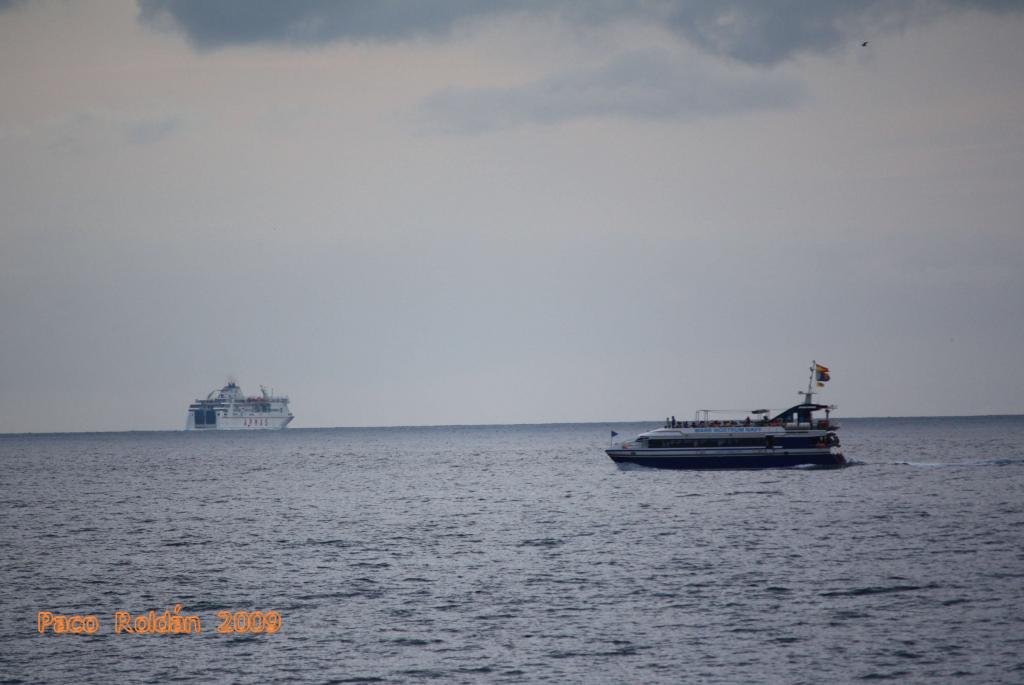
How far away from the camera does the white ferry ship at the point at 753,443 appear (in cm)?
11475

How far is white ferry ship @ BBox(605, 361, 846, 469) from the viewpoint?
11475 cm

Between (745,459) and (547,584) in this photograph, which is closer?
(547,584)

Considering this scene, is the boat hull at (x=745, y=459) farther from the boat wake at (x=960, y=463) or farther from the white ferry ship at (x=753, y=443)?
the boat wake at (x=960, y=463)

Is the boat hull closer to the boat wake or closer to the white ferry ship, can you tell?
the white ferry ship

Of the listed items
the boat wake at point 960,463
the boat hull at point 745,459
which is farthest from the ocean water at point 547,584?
the boat wake at point 960,463

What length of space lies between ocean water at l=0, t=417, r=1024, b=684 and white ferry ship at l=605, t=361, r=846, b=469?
19.7ft

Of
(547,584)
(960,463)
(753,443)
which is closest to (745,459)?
(753,443)

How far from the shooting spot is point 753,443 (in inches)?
4515

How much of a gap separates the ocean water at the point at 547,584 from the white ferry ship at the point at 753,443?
601cm

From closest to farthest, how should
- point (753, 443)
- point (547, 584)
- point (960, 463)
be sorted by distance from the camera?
1. point (547, 584)
2. point (753, 443)
3. point (960, 463)

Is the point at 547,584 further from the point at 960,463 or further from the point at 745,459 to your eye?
the point at 960,463

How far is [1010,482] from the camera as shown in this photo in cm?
10788

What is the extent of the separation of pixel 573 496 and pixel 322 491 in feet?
104

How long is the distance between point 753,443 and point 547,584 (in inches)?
2539
